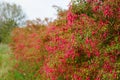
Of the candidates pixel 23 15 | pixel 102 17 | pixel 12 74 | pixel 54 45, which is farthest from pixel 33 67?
pixel 23 15

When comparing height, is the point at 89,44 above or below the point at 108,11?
below

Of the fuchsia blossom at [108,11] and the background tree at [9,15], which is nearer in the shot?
the fuchsia blossom at [108,11]

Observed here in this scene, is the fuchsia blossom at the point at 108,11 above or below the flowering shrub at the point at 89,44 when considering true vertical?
above

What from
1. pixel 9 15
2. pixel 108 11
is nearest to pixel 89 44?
pixel 108 11

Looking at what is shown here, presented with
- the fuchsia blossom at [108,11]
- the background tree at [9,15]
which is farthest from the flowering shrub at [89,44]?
the background tree at [9,15]

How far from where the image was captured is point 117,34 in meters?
7.59

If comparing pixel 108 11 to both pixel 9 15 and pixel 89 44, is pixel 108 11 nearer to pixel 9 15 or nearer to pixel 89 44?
pixel 89 44

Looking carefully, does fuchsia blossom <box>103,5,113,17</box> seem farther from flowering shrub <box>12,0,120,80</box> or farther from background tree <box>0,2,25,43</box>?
background tree <box>0,2,25,43</box>

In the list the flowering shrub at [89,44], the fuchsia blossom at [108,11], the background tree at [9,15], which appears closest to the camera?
the fuchsia blossom at [108,11]

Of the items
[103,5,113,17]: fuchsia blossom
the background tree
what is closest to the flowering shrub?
[103,5,113,17]: fuchsia blossom

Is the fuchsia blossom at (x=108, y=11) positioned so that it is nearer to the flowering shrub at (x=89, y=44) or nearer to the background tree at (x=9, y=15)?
the flowering shrub at (x=89, y=44)

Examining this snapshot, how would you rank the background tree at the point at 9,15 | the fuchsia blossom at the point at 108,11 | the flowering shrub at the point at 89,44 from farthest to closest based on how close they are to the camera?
→ 1. the background tree at the point at 9,15
2. the flowering shrub at the point at 89,44
3. the fuchsia blossom at the point at 108,11

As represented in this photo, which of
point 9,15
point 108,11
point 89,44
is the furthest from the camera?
point 9,15

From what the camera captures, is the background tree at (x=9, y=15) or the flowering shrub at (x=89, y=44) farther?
the background tree at (x=9, y=15)
